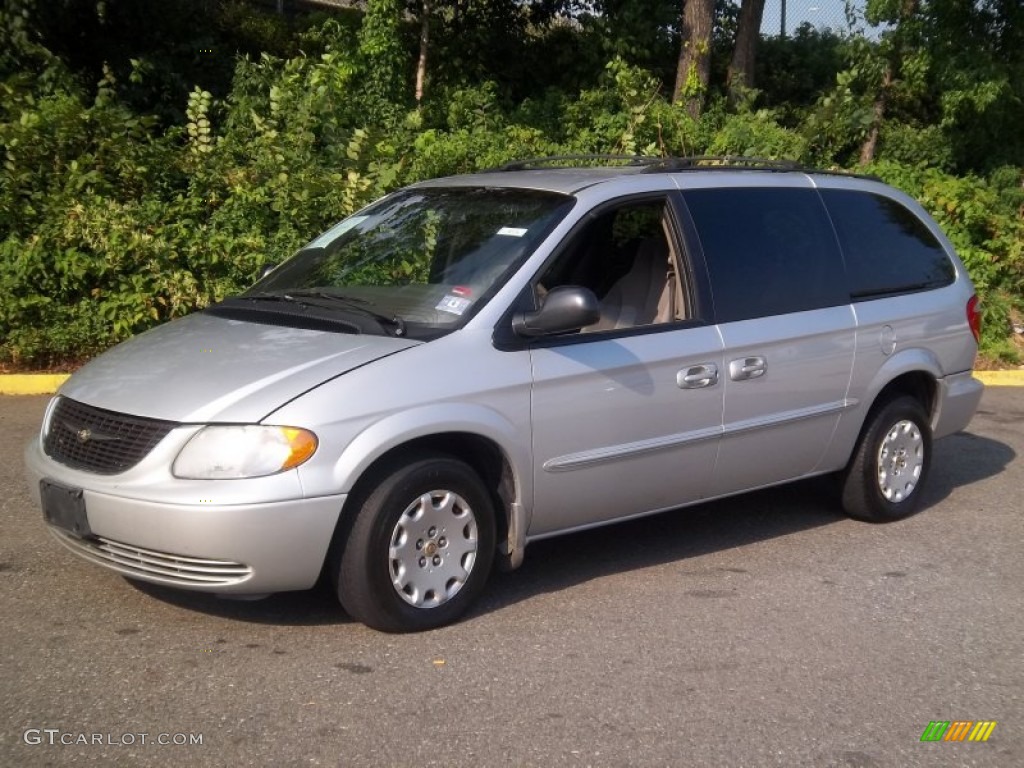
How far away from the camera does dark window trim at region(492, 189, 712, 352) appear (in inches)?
200

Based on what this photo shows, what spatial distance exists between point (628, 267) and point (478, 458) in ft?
5.27

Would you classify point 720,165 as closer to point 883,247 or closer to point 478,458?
point 883,247

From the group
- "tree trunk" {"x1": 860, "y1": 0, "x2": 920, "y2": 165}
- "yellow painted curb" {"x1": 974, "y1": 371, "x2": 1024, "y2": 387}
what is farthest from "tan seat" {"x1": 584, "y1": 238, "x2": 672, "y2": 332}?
"tree trunk" {"x1": 860, "y1": 0, "x2": 920, "y2": 165}

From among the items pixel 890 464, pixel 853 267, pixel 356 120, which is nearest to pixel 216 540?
pixel 853 267

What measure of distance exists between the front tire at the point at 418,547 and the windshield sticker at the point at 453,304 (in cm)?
65

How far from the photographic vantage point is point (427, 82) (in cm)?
1577

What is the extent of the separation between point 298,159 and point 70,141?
1.92 meters

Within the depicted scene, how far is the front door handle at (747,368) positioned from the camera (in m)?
5.75

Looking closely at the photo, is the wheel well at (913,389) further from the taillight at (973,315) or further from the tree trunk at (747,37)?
the tree trunk at (747,37)

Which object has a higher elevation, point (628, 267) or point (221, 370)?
point (628, 267)

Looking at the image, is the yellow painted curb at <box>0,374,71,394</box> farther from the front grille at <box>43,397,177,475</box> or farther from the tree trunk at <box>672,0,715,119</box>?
the tree trunk at <box>672,0,715,119</box>

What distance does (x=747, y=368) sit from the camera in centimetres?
580

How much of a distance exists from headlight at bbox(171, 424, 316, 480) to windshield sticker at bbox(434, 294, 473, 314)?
957mm

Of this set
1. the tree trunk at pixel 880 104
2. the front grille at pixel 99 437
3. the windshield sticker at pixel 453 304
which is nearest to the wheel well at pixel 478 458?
the windshield sticker at pixel 453 304
